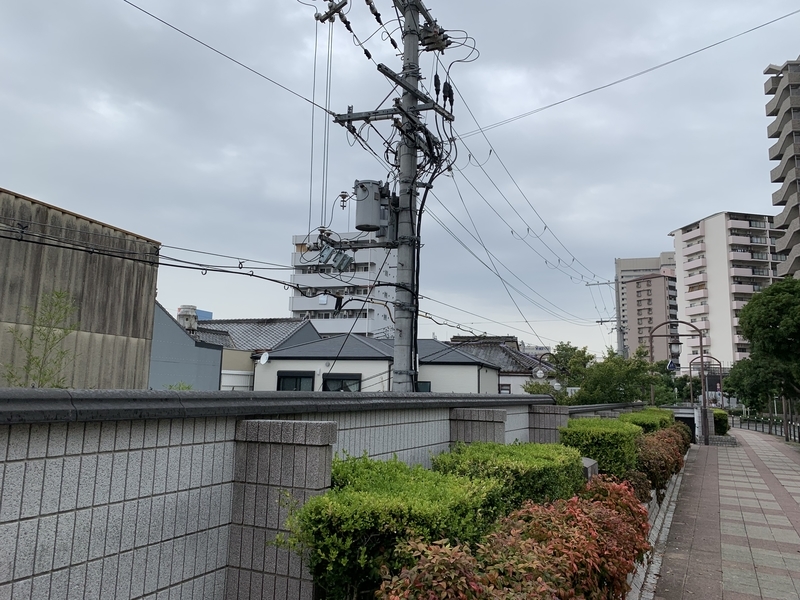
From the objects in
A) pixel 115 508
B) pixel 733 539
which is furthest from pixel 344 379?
pixel 115 508

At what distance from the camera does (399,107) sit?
11602 mm

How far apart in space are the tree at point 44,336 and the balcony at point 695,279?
3056 inches

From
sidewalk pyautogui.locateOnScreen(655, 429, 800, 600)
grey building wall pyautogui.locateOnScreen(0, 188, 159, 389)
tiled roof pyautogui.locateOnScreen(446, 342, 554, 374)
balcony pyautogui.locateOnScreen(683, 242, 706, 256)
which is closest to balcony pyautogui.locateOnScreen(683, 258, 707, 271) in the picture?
balcony pyautogui.locateOnScreen(683, 242, 706, 256)

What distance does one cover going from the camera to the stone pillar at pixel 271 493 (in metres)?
3.66

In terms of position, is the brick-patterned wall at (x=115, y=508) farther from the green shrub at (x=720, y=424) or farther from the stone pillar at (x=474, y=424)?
the green shrub at (x=720, y=424)

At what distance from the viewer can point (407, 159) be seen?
12.0m

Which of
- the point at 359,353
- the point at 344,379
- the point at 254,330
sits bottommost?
the point at 344,379

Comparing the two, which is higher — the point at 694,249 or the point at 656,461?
the point at 694,249

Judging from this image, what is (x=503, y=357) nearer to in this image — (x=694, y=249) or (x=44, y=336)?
(x=44, y=336)

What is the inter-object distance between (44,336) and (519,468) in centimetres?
877

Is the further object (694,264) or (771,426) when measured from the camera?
(694,264)

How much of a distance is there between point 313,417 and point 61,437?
1961 millimetres

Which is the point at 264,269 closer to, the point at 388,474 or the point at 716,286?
the point at 388,474

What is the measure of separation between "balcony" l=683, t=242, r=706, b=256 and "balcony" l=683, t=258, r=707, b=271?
104 cm
